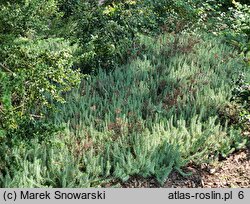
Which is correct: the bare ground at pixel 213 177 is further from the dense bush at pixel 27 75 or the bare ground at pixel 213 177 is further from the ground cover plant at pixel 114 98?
the dense bush at pixel 27 75

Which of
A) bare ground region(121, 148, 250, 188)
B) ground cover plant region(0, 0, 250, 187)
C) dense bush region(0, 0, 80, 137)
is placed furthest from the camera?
bare ground region(121, 148, 250, 188)

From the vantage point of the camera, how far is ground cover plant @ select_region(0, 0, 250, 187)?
3641 millimetres

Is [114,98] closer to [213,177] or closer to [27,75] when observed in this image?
[213,177]

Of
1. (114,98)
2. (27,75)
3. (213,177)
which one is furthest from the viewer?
(114,98)

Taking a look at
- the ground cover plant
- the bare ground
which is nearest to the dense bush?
the ground cover plant

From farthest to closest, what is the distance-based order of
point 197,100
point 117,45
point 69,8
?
point 69,8
point 117,45
point 197,100

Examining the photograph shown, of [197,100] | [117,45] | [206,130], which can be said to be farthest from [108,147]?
[117,45]

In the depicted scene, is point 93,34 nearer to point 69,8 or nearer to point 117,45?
point 117,45

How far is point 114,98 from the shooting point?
17.5 feet

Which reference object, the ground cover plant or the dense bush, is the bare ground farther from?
the dense bush

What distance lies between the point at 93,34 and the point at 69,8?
2223mm

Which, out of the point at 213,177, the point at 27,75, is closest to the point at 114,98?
the point at 213,177

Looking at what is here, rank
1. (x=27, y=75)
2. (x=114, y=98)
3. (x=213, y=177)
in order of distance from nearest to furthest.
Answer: (x=27, y=75) < (x=213, y=177) < (x=114, y=98)
